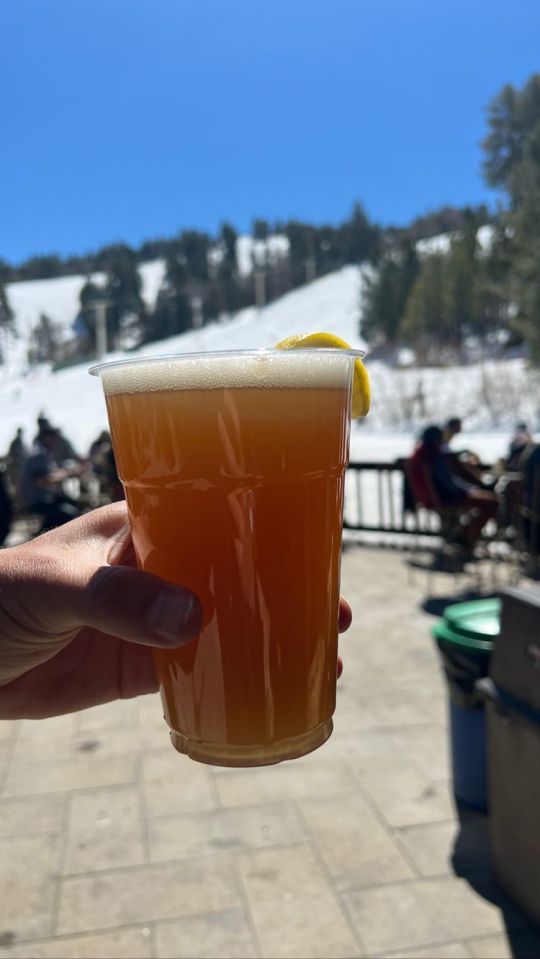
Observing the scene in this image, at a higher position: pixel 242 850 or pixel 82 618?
pixel 82 618

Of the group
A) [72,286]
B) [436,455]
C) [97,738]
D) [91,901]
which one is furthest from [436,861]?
[72,286]

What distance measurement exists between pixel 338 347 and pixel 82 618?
0.57 metres

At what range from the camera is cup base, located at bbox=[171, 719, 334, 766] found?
1.14 m

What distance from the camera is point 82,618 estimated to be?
1113 millimetres

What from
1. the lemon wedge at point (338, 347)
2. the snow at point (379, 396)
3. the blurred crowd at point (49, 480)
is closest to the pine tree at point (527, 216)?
the snow at point (379, 396)

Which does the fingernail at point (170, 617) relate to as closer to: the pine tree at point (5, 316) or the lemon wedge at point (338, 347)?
the lemon wedge at point (338, 347)

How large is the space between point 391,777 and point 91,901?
5.27ft

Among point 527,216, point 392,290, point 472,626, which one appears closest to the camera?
point 472,626

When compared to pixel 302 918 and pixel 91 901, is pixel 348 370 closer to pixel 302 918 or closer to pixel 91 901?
pixel 302 918

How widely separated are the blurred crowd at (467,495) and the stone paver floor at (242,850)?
266 centimetres

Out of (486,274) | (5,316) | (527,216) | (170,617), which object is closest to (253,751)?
(170,617)

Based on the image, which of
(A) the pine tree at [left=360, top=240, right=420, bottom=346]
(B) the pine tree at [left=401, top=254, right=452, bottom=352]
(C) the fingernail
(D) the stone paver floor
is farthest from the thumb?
(A) the pine tree at [left=360, top=240, right=420, bottom=346]

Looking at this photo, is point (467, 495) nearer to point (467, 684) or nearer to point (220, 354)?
point (467, 684)

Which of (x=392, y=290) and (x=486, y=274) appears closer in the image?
(x=486, y=274)
